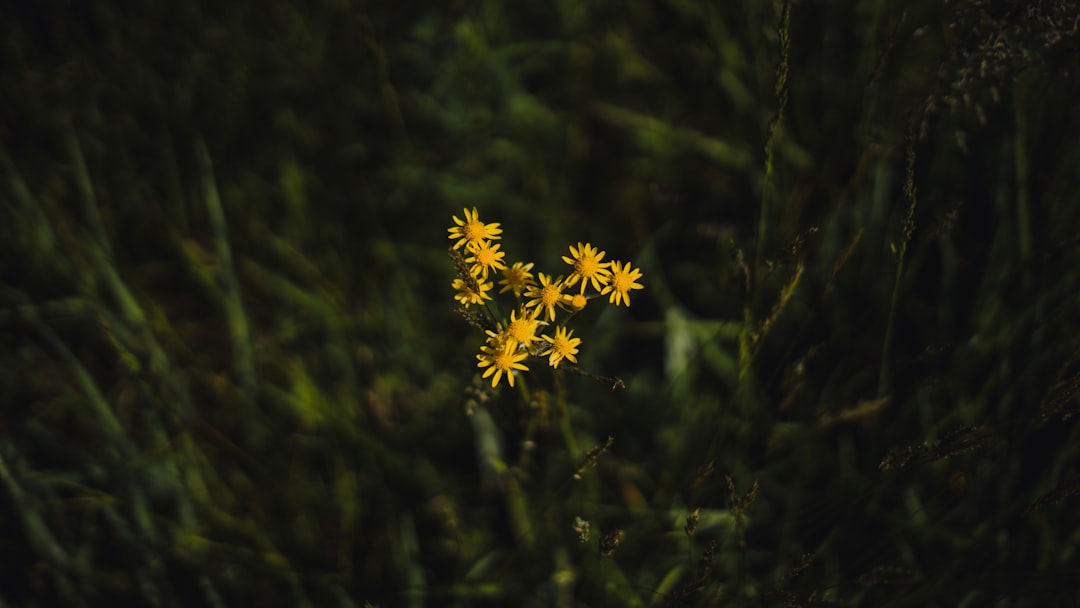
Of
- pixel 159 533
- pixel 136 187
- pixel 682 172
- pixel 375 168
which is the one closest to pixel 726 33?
pixel 682 172

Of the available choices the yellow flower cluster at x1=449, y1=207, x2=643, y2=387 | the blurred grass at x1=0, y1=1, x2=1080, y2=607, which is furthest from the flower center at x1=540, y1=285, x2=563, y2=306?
the blurred grass at x1=0, y1=1, x2=1080, y2=607

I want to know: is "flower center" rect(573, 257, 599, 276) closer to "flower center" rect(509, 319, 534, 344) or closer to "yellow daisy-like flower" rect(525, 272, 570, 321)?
"yellow daisy-like flower" rect(525, 272, 570, 321)

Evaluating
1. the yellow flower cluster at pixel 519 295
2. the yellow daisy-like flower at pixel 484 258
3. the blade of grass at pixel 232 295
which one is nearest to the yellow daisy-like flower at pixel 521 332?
the yellow flower cluster at pixel 519 295

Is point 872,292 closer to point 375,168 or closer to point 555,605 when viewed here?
point 555,605

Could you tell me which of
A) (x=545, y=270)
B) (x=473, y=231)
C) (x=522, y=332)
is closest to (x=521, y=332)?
(x=522, y=332)

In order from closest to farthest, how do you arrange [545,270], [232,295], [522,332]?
[522,332], [232,295], [545,270]

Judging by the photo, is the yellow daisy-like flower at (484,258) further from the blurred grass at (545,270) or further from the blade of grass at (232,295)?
the blade of grass at (232,295)

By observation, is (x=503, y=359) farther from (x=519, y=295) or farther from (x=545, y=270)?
(x=545, y=270)

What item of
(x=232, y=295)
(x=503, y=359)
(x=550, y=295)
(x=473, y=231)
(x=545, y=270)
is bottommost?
(x=503, y=359)
